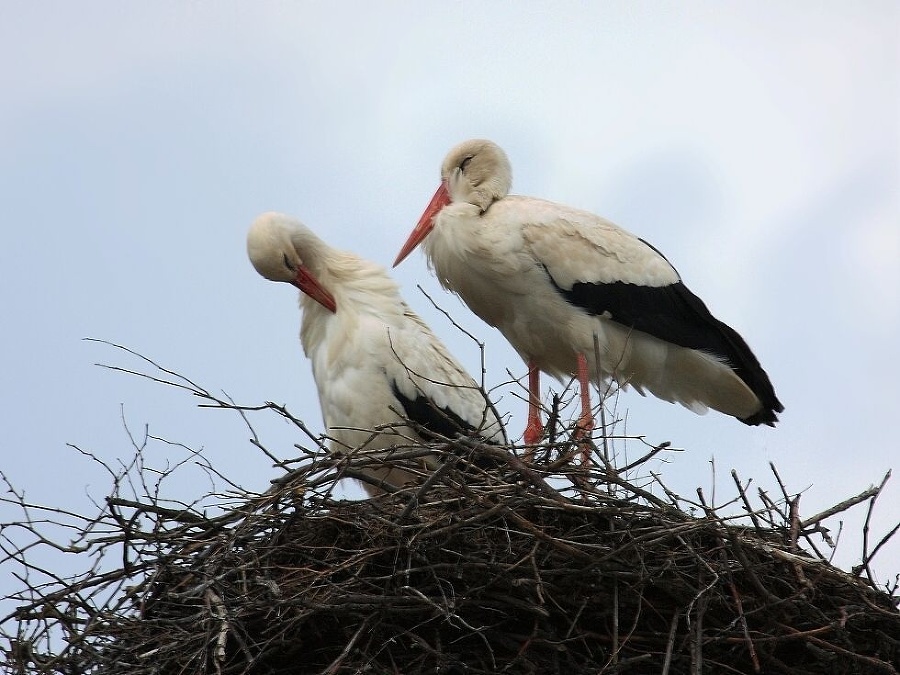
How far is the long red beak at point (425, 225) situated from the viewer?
7.71 m

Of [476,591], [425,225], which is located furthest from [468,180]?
[476,591]

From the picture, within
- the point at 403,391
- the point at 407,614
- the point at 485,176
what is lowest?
the point at 407,614

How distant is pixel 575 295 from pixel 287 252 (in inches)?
54.7

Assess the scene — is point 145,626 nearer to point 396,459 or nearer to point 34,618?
point 34,618

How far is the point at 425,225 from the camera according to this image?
774 centimetres

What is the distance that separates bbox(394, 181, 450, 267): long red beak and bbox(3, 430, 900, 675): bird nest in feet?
6.48

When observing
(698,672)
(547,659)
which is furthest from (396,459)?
(698,672)

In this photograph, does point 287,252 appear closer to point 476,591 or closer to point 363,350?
point 363,350

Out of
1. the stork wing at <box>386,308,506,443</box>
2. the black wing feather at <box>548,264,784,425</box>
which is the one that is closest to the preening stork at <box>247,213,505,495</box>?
the stork wing at <box>386,308,506,443</box>

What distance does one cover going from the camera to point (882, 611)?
5789mm

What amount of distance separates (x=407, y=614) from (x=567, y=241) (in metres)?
2.32

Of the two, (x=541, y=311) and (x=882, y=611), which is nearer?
(x=882, y=611)

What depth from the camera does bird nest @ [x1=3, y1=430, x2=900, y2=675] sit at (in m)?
5.55

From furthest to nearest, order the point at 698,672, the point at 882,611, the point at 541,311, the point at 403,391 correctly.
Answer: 1. the point at 541,311
2. the point at 403,391
3. the point at 882,611
4. the point at 698,672
